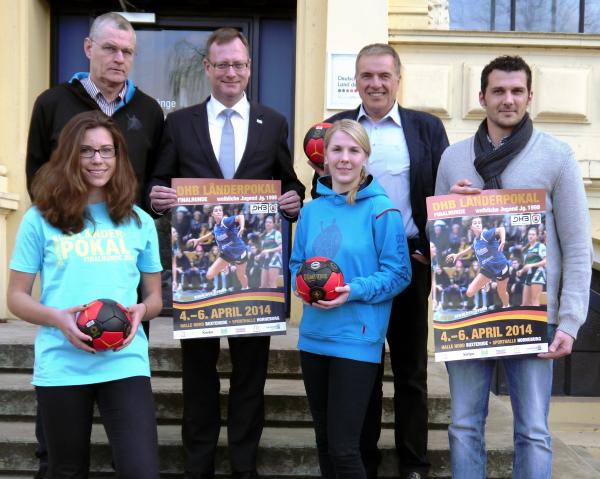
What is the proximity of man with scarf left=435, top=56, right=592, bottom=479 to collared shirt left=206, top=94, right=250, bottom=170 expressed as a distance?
1.20 m

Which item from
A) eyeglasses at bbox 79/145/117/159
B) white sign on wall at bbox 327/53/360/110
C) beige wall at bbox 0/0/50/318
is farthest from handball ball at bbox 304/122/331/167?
beige wall at bbox 0/0/50/318

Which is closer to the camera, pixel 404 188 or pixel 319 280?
pixel 319 280

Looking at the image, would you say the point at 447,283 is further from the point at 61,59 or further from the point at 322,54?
the point at 61,59

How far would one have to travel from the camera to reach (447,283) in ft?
11.7

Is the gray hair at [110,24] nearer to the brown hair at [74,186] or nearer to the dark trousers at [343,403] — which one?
the brown hair at [74,186]

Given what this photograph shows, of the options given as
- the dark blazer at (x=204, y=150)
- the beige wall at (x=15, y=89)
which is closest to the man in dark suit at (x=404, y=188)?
the dark blazer at (x=204, y=150)

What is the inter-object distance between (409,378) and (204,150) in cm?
156

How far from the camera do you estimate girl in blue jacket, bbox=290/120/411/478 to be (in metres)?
3.67

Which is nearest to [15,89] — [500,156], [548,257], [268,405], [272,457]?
[268,405]

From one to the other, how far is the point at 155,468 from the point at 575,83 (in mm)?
5271

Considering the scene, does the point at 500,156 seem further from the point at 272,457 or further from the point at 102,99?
the point at 272,457

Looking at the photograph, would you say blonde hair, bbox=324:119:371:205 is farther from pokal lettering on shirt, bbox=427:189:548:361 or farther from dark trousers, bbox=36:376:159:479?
dark trousers, bbox=36:376:159:479

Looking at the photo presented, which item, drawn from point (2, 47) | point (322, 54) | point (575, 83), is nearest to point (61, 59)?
point (2, 47)

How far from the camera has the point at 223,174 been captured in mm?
4270
